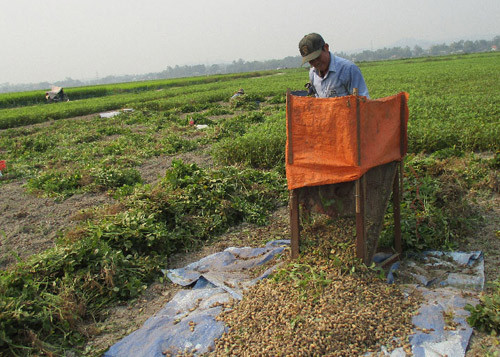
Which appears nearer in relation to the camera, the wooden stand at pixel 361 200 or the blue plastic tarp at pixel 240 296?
the blue plastic tarp at pixel 240 296

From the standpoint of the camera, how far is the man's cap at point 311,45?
3.83 m

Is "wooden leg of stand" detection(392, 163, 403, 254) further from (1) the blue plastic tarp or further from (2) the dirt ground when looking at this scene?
(2) the dirt ground

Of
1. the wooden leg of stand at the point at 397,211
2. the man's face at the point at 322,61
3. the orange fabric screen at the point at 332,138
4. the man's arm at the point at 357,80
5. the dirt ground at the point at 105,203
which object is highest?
the man's face at the point at 322,61

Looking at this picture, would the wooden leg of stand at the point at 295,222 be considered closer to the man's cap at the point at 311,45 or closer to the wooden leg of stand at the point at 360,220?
the wooden leg of stand at the point at 360,220

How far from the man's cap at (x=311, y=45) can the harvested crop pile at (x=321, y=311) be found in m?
1.78

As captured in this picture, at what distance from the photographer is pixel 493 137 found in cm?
757

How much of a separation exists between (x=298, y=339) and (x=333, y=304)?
16.7 inches

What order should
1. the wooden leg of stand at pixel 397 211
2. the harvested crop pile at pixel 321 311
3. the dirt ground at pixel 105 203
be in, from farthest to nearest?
the wooden leg of stand at pixel 397 211 → the dirt ground at pixel 105 203 → the harvested crop pile at pixel 321 311

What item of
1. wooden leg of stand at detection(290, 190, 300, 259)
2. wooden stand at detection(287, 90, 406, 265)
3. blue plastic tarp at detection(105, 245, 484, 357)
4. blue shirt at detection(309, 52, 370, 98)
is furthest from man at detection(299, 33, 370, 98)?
blue plastic tarp at detection(105, 245, 484, 357)

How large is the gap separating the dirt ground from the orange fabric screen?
1.49 m

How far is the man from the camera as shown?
3.86 m

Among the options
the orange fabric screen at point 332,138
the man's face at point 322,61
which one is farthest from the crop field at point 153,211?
the man's face at point 322,61

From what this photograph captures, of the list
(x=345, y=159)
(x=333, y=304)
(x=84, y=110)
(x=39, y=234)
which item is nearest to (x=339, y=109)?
(x=345, y=159)

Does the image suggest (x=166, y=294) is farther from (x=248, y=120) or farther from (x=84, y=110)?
(x=84, y=110)
